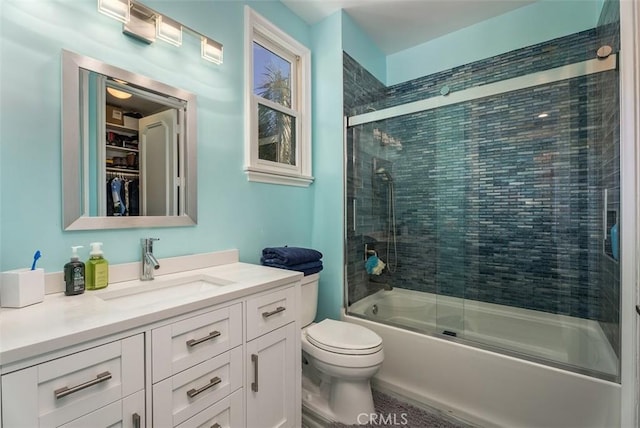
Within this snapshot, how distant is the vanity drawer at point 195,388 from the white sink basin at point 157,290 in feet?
0.83

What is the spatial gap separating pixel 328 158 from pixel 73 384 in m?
1.84

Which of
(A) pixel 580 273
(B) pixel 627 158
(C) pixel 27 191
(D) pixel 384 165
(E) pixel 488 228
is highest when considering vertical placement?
(D) pixel 384 165

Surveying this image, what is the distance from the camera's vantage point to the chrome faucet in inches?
48.8

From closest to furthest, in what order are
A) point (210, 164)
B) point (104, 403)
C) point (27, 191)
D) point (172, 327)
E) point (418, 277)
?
point (104, 403) < point (172, 327) < point (27, 191) < point (210, 164) < point (418, 277)

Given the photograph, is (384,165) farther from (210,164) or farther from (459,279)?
(210,164)

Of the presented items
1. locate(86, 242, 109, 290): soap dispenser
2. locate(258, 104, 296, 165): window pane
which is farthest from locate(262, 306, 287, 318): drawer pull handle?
locate(258, 104, 296, 165): window pane

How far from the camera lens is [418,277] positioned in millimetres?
2330

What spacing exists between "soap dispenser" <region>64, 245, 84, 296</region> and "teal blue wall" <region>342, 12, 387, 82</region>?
6.93 ft

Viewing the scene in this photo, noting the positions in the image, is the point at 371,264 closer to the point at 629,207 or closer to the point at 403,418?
the point at 403,418

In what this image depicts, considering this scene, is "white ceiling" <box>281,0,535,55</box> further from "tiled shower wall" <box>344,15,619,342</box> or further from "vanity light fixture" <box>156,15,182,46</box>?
"vanity light fixture" <box>156,15,182,46</box>

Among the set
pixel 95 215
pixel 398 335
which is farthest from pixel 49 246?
pixel 398 335

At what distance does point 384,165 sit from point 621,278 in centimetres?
153

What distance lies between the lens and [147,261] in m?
1.24

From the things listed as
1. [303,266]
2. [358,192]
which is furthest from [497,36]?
[303,266]
